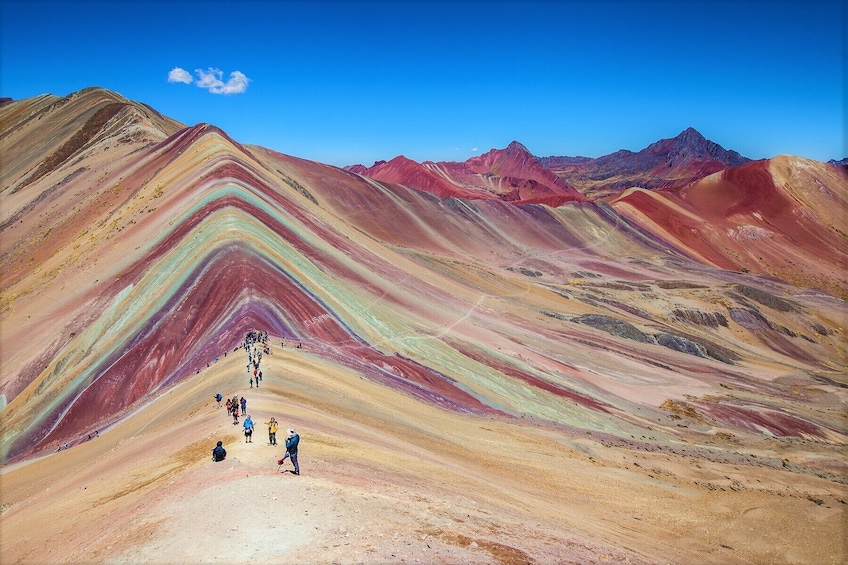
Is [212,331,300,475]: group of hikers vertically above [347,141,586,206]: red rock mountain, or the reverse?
[347,141,586,206]: red rock mountain

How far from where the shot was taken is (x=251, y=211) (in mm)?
38625

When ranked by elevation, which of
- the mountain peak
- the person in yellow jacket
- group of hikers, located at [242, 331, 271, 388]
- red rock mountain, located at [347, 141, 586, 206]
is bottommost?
the person in yellow jacket

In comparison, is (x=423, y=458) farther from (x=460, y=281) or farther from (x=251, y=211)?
(x=460, y=281)

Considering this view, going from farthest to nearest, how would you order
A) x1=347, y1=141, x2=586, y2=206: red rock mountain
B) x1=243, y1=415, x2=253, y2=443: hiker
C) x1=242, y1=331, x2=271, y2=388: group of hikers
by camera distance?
1. x1=347, y1=141, x2=586, y2=206: red rock mountain
2. x1=242, y1=331, x2=271, y2=388: group of hikers
3. x1=243, y1=415, x2=253, y2=443: hiker

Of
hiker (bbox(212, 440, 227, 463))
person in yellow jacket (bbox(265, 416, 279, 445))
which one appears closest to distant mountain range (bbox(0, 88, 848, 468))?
person in yellow jacket (bbox(265, 416, 279, 445))

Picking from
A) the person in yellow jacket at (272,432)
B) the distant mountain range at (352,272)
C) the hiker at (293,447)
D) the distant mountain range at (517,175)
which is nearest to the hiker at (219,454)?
the person in yellow jacket at (272,432)

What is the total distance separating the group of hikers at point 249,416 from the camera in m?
11.5

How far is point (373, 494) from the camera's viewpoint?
11.5 metres

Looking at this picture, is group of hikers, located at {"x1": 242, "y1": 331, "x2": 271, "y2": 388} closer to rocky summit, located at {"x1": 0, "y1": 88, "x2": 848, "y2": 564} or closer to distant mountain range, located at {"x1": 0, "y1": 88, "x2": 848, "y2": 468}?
rocky summit, located at {"x1": 0, "y1": 88, "x2": 848, "y2": 564}

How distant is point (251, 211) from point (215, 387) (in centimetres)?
2221

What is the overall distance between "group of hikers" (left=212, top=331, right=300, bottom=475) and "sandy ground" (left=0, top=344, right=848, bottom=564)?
0.29 metres

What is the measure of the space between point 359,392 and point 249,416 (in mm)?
7186

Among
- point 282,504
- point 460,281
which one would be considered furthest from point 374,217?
point 282,504

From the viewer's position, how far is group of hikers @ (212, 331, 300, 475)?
453 inches
